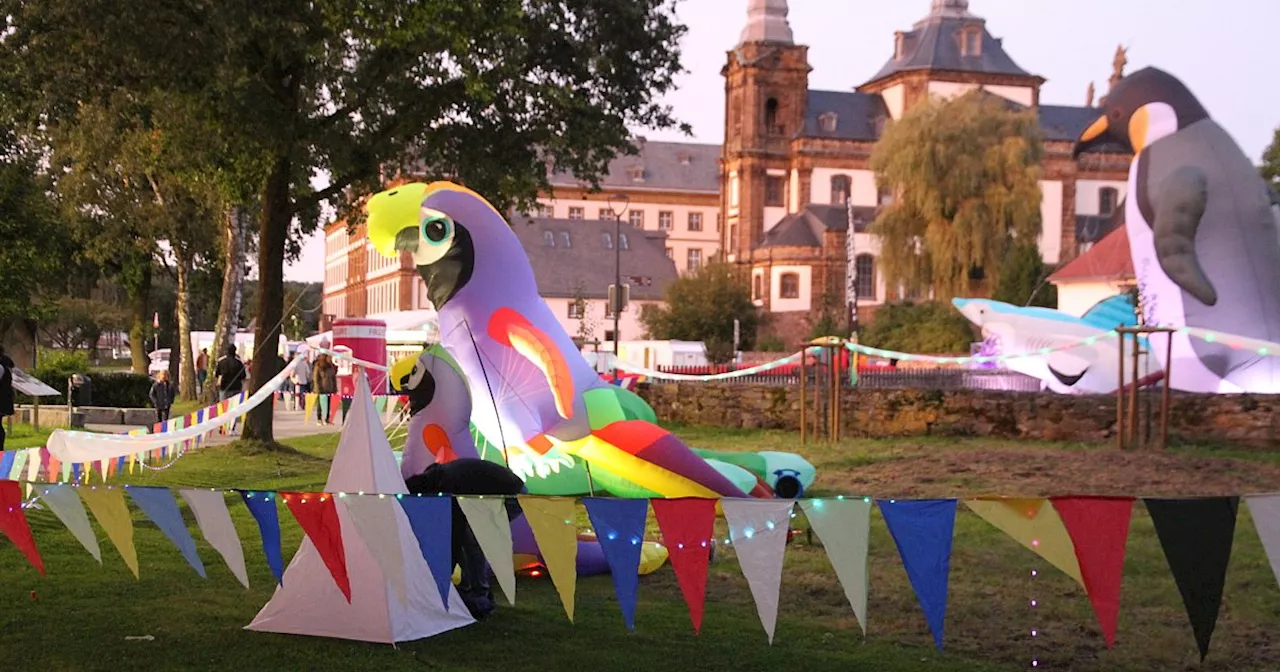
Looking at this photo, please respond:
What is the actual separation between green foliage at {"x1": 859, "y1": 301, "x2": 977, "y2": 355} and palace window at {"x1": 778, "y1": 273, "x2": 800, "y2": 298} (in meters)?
16.7

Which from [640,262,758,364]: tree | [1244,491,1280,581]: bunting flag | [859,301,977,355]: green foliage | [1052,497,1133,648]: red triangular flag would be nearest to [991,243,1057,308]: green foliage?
[859,301,977,355]: green foliage

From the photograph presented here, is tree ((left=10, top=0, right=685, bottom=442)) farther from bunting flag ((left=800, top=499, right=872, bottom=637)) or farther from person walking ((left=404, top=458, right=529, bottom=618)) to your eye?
bunting flag ((left=800, top=499, right=872, bottom=637))

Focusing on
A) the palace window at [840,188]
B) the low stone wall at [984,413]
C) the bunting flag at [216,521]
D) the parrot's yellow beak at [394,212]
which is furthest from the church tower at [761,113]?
the bunting flag at [216,521]

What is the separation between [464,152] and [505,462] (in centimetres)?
769

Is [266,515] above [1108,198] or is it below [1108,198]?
below

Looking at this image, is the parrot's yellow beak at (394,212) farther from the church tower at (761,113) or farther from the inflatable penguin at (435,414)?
the church tower at (761,113)

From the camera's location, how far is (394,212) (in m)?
14.4

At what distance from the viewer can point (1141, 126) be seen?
28.1 metres

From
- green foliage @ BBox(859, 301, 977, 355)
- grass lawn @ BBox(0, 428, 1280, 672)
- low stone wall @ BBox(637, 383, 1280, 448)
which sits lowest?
grass lawn @ BBox(0, 428, 1280, 672)

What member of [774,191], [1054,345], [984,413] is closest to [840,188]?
[774,191]

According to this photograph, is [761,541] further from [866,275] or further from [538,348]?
[866,275]

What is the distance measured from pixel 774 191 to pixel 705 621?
82.1 meters

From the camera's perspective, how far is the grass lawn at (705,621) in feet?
25.9

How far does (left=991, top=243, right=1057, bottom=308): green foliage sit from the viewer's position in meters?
57.6
